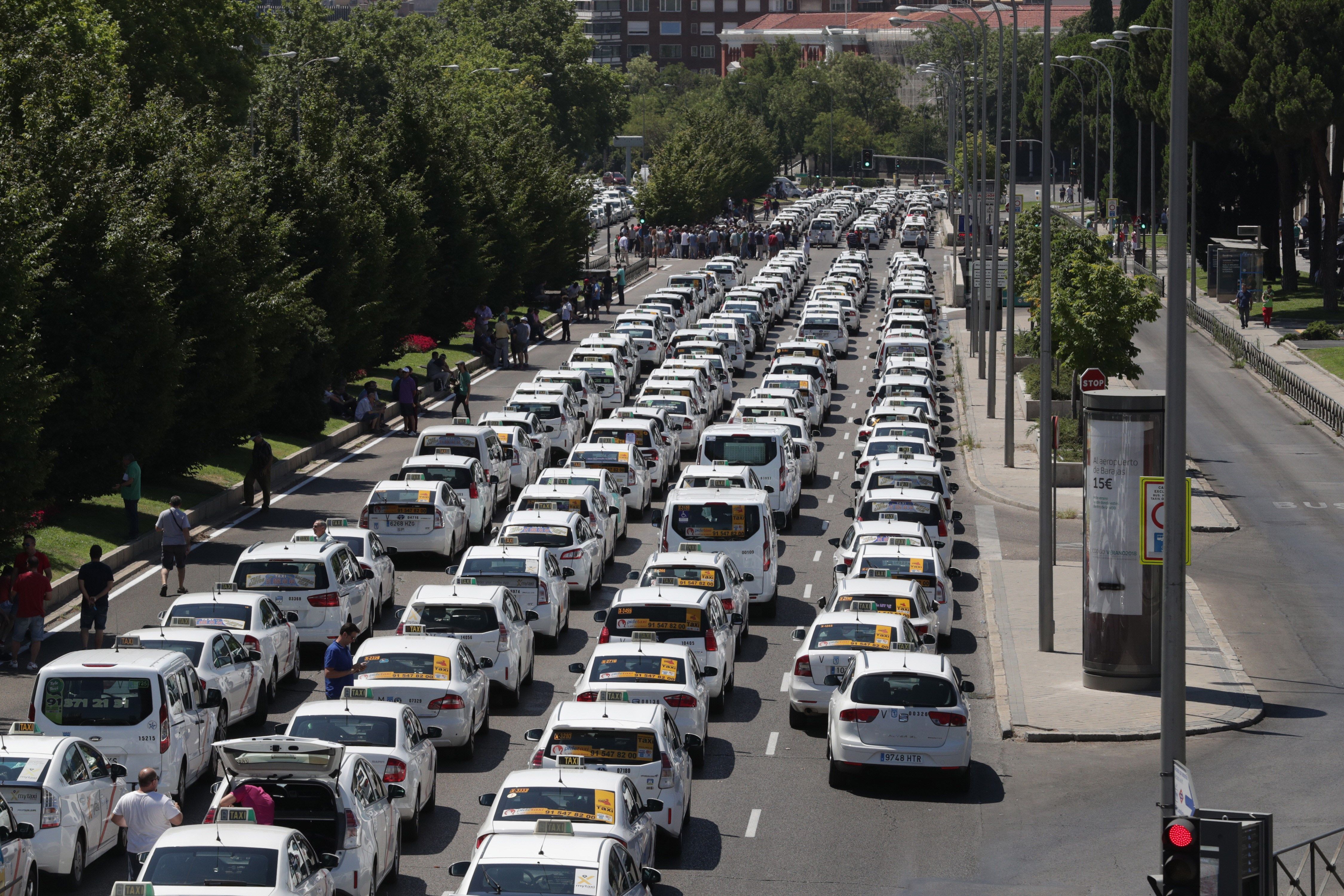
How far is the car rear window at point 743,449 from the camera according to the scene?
36.2 m

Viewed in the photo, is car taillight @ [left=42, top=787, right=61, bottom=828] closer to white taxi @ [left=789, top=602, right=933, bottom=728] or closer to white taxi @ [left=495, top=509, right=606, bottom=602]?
white taxi @ [left=789, top=602, right=933, bottom=728]

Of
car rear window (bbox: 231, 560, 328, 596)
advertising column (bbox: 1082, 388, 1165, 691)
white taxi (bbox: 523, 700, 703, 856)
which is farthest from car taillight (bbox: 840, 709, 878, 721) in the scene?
car rear window (bbox: 231, 560, 328, 596)

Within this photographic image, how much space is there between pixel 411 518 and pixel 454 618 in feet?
26.7

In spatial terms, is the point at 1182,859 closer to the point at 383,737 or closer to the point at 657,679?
the point at 383,737

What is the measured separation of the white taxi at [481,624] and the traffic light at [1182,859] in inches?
516

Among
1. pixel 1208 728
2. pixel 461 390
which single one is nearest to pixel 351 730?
pixel 1208 728

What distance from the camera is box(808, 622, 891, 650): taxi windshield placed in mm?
23062

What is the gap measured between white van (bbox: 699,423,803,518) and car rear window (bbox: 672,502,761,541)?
6.15 meters

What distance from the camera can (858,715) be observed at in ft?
66.5

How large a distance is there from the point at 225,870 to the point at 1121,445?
48.9 ft

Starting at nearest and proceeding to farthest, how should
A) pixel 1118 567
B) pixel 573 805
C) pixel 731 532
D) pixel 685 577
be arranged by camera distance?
pixel 573 805 < pixel 1118 567 < pixel 685 577 < pixel 731 532

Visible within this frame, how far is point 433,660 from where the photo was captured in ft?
70.4

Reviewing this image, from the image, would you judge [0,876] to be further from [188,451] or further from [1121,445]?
[188,451]

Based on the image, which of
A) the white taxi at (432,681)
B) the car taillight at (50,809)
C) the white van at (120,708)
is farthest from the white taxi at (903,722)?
the car taillight at (50,809)
